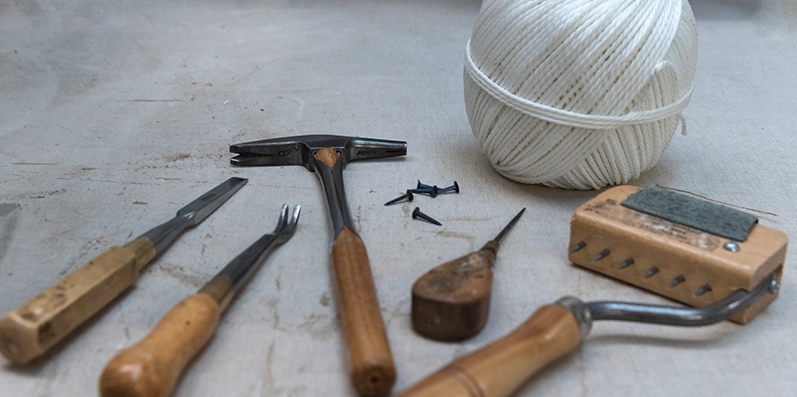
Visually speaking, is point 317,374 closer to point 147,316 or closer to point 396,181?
point 147,316

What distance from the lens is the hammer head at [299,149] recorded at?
1.50 meters

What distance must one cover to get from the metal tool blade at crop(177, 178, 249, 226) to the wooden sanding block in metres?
0.63

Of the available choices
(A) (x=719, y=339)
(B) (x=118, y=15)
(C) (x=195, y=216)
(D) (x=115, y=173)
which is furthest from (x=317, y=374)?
(B) (x=118, y=15)

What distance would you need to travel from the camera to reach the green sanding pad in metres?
1.08

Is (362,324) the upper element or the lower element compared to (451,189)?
upper

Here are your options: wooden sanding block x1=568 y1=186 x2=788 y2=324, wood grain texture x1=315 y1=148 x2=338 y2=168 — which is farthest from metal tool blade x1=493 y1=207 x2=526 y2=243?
wood grain texture x1=315 y1=148 x2=338 y2=168

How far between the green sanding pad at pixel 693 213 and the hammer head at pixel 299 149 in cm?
56

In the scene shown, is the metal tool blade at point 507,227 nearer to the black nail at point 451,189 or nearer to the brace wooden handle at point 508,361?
the black nail at point 451,189

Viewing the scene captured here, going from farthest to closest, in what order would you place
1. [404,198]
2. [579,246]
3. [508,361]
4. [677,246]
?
[404,198]
[579,246]
[677,246]
[508,361]

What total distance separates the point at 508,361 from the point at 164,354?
0.40m

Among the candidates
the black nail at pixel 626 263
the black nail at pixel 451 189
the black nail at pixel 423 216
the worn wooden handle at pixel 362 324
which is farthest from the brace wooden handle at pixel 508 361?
the black nail at pixel 451 189

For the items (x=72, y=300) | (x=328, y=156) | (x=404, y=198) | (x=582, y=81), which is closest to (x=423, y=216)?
(x=404, y=198)

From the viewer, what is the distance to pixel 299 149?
151 centimetres

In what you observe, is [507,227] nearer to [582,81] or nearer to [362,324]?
[582,81]
